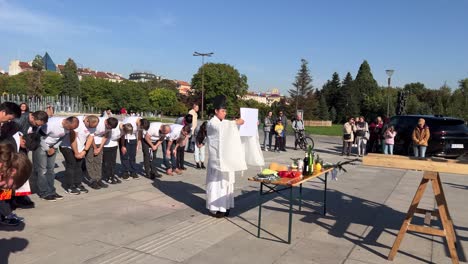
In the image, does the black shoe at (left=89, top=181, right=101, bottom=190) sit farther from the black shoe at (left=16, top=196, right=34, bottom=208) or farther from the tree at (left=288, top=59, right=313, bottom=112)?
the tree at (left=288, top=59, right=313, bottom=112)

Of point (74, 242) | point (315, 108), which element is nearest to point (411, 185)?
point (74, 242)

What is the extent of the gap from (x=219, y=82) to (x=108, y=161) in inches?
2794

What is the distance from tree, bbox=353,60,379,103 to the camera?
94.3 meters

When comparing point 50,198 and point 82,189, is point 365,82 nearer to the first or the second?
point 82,189

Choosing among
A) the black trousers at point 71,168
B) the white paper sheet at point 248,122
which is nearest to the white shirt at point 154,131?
the black trousers at point 71,168

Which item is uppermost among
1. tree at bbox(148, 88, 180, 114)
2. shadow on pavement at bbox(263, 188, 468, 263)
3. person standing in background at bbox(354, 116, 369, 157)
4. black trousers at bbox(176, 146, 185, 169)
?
tree at bbox(148, 88, 180, 114)

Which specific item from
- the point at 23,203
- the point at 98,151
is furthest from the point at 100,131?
the point at 23,203

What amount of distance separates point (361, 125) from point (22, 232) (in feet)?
47.6

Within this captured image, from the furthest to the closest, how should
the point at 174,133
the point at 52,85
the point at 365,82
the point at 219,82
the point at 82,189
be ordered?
the point at 365,82, the point at 52,85, the point at 219,82, the point at 174,133, the point at 82,189

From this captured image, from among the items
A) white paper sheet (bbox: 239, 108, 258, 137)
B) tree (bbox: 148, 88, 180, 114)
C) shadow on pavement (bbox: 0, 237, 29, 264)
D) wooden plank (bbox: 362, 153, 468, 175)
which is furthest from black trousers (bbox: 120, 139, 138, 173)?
tree (bbox: 148, 88, 180, 114)

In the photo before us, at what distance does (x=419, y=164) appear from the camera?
4586 mm

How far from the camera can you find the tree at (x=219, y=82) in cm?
7850

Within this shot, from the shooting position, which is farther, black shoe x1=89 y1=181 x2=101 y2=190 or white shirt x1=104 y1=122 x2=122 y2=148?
white shirt x1=104 y1=122 x2=122 y2=148

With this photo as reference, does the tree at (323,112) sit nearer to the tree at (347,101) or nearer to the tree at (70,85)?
the tree at (347,101)
